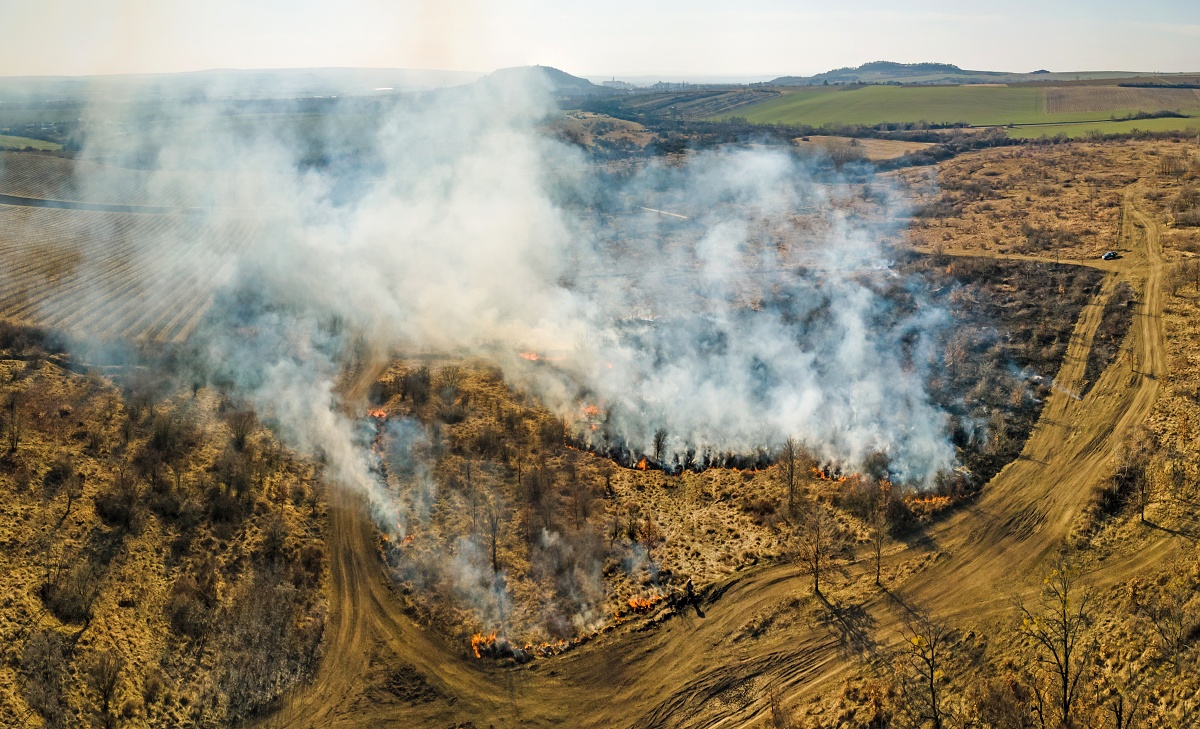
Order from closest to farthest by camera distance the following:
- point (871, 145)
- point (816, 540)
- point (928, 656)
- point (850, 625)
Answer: point (928, 656)
point (850, 625)
point (816, 540)
point (871, 145)

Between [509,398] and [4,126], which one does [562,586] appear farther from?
[4,126]

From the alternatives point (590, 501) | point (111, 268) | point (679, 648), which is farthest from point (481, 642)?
point (111, 268)

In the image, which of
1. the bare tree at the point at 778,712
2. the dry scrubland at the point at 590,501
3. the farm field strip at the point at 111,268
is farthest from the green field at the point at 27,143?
the bare tree at the point at 778,712

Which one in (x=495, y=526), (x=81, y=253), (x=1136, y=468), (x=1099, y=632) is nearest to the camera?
(x=1099, y=632)

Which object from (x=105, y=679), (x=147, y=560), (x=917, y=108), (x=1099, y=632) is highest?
(x=917, y=108)

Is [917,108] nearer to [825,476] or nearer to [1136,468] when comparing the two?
[1136,468]

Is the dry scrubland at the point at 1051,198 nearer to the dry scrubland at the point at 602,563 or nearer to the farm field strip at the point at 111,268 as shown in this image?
the dry scrubland at the point at 602,563

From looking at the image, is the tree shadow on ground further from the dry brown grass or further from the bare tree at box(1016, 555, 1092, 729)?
the dry brown grass
